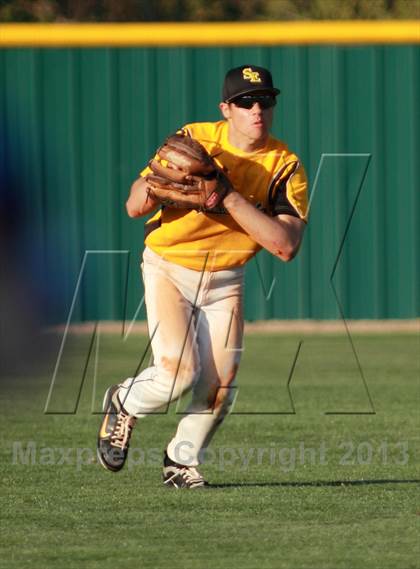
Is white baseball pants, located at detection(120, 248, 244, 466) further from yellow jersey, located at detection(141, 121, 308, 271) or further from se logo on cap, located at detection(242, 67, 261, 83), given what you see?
se logo on cap, located at detection(242, 67, 261, 83)

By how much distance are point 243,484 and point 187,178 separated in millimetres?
1515

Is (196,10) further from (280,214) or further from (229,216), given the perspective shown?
(280,214)

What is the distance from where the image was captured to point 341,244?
14.2 m

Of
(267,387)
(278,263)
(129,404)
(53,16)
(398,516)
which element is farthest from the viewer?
(53,16)

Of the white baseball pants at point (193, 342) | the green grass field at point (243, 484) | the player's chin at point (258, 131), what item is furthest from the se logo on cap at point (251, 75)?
the green grass field at point (243, 484)

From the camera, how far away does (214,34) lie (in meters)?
14.0

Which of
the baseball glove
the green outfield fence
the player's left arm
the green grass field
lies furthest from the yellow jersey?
the green outfield fence

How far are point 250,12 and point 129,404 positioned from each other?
36.1 feet

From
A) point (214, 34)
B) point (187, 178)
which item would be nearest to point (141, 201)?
point (187, 178)

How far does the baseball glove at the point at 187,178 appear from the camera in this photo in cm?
638

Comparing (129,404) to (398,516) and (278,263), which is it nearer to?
(398,516)

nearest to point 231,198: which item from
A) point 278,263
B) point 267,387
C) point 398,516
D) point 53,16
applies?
point 398,516

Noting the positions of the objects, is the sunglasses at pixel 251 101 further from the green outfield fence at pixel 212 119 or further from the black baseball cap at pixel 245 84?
the green outfield fence at pixel 212 119

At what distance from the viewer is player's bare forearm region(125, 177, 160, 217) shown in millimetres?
6570
